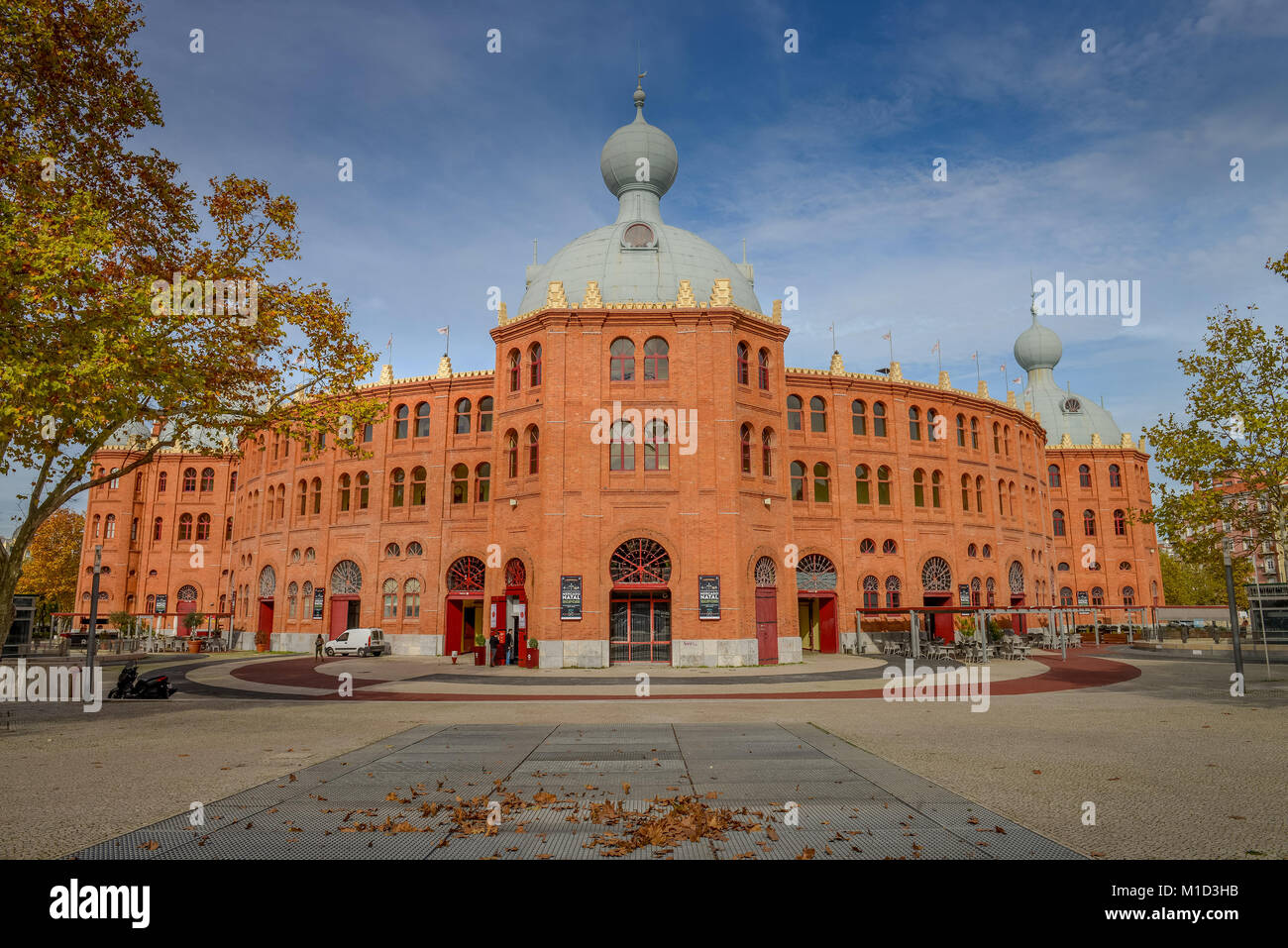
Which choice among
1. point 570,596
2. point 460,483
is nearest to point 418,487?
point 460,483

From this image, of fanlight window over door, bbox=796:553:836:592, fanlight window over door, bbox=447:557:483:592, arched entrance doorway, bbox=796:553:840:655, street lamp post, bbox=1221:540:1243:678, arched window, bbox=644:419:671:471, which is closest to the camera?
street lamp post, bbox=1221:540:1243:678

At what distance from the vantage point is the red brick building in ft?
107

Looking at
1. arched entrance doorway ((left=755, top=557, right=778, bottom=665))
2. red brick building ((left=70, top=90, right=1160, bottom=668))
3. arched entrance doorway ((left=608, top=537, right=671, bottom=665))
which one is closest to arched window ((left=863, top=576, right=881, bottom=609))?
red brick building ((left=70, top=90, right=1160, bottom=668))

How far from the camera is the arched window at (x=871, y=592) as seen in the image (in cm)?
4241

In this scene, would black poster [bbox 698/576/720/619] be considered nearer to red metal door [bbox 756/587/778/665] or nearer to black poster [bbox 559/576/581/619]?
red metal door [bbox 756/587/778/665]

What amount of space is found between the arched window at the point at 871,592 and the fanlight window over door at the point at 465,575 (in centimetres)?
2099

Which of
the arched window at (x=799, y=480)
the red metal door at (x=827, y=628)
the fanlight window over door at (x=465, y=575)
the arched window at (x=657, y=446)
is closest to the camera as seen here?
the arched window at (x=657, y=446)

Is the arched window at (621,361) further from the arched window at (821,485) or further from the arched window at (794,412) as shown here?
the arched window at (821,485)

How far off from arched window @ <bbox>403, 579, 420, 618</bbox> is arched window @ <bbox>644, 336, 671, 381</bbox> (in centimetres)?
1811

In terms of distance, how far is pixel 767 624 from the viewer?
33.7 metres

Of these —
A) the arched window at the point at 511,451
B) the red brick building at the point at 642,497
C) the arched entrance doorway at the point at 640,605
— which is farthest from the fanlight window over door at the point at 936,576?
the arched window at the point at 511,451

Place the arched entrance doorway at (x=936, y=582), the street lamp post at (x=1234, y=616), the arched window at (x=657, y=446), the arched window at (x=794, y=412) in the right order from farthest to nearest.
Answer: the arched entrance doorway at (x=936, y=582) → the arched window at (x=794, y=412) → the arched window at (x=657, y=446) → the street lamp post at (x=1234, y=616)

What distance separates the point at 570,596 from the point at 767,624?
876 cm

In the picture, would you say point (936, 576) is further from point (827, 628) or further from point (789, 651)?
point (789, 651)
